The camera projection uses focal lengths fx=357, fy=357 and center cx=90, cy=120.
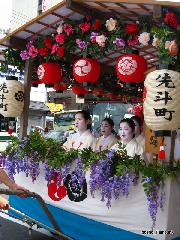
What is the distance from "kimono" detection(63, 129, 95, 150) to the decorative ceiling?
7.49 ft

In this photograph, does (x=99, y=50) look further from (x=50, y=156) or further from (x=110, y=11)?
(x=50, y=156)

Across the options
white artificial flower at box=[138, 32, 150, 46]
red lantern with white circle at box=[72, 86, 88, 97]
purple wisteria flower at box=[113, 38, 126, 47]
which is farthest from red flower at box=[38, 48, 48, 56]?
red lantern with white circle at box=[72, 86, 88, 97]

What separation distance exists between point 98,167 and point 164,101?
1458 millimetres

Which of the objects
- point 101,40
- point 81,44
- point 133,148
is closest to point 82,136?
point 133,148

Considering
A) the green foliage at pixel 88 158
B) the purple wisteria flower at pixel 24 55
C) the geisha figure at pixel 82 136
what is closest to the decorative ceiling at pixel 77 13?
the purple wisteria flower at pixel 24 55

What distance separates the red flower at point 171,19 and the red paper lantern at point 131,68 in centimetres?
95

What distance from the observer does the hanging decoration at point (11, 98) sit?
307 inches

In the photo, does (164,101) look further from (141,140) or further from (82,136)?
(82,136)

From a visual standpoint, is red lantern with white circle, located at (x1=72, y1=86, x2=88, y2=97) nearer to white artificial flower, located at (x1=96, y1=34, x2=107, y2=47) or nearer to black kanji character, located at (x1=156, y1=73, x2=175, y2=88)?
white artificial flower, located at (x1=96, y1=34, x2=107, y2=47)

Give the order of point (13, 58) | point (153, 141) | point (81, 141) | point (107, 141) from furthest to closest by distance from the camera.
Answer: point (13, 58) → point (107, 141) → point (81, 141) → point (153, 141)

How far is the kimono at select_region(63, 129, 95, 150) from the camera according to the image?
7.21 meters

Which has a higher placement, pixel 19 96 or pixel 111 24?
pixel 111 24

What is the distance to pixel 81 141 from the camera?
7293 millimetres

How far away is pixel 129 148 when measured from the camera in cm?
640
